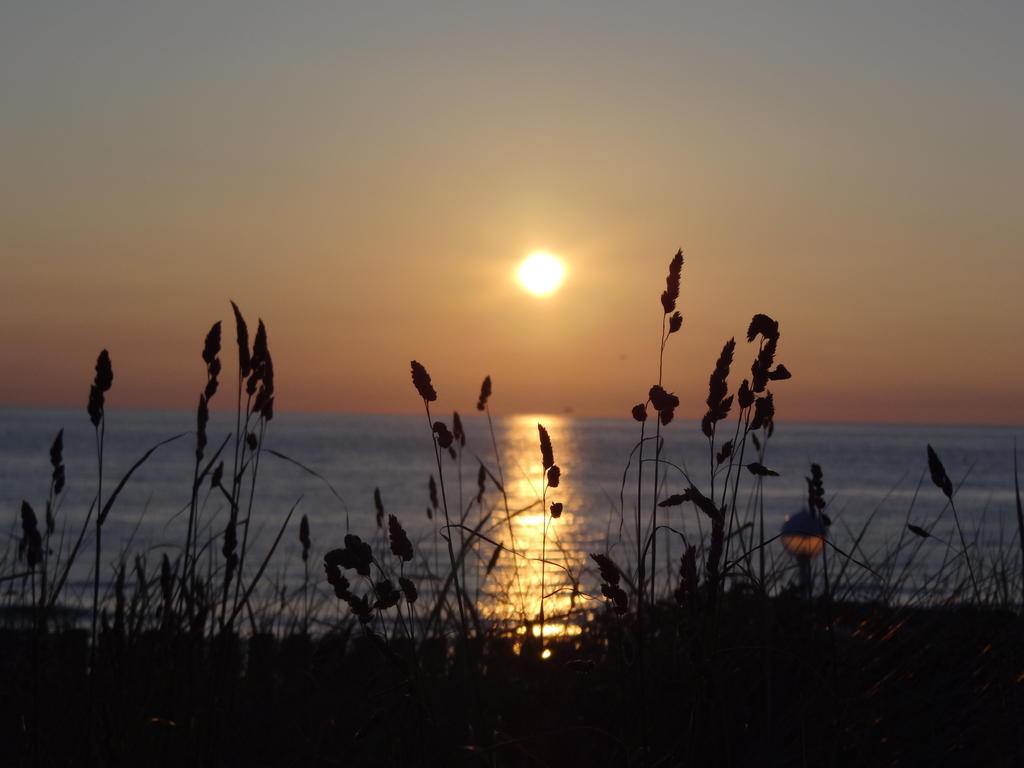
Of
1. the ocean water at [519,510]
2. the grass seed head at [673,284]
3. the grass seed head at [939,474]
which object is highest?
the grass seed head at [673,284]

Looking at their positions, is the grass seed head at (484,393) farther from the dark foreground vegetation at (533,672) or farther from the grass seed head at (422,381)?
the grass seed head at (422,381)

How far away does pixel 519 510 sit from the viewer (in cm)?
279

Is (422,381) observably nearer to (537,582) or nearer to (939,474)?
(939,474)

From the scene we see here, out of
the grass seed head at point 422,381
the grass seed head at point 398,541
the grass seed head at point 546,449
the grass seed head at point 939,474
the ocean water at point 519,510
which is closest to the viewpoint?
the grass seed head at point 398,541

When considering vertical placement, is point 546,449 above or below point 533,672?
above

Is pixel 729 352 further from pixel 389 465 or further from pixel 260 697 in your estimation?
pixel 389 465

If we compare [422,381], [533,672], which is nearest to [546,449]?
[422,381]

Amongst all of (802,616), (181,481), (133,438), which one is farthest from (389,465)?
(802,616)

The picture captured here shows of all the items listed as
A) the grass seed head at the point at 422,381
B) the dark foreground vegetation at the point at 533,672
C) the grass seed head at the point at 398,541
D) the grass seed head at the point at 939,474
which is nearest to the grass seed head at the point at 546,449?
the dark foreground vegetation at the point at 533,672

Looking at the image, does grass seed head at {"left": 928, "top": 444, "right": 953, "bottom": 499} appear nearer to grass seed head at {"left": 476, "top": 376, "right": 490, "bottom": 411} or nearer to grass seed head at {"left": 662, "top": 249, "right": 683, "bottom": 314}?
grass seed head at {"left": 662, "top": 249, "right": 683, "bottom": 314}

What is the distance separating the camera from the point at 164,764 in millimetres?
1916

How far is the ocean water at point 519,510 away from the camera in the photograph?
3629 mm

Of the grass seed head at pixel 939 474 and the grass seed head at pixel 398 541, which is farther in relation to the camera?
the grass seed head at pixel 939 474

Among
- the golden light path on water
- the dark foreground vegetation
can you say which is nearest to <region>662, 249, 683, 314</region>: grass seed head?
the dark foreground vegetation
